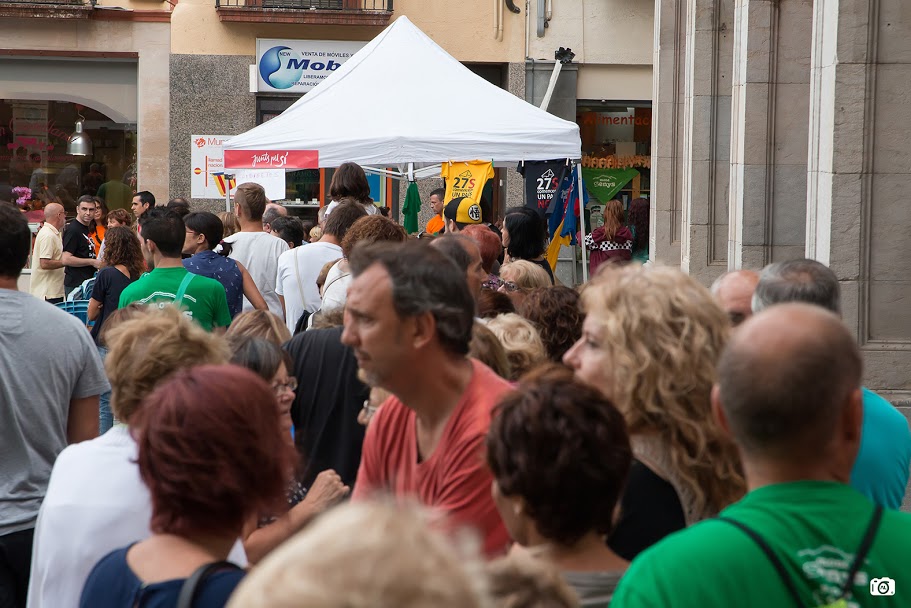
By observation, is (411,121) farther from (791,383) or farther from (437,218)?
(791,383)

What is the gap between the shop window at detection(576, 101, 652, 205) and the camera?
67.1ft

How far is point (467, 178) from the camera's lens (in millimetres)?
11039

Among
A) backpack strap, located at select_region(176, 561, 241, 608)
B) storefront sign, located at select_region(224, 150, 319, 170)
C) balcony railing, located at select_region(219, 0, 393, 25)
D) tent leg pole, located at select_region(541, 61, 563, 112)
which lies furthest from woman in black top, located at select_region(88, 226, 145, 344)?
tent leg pole, located at select_region(541, 61, 563, 112)

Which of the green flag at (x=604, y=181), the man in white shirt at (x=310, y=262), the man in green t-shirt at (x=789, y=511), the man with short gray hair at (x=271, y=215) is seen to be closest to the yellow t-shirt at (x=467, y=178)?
the man with short gray hair at (x=271, y=215)

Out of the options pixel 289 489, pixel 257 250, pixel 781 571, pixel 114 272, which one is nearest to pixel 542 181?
pixel 257 250

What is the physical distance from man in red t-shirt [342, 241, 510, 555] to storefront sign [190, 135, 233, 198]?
15656 millimetres

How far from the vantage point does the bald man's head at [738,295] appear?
450 centimetres

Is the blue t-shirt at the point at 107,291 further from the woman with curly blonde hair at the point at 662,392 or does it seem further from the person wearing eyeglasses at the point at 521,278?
the woman with curly blonde hair at the point at 662,392

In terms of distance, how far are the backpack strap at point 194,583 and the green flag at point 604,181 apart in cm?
1826

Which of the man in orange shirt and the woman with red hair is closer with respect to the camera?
the woman with red hair

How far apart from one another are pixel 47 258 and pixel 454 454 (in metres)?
10.0

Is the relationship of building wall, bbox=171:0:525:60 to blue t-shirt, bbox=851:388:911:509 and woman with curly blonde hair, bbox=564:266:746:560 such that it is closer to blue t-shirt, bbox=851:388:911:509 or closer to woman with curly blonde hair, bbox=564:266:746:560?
blue t-shirt, bbox=851:388:911:509

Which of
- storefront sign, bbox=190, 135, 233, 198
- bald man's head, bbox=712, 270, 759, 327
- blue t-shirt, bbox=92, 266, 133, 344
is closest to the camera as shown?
bald man's head, bbox=712, 270, 759, 327

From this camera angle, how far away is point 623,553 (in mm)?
2637
